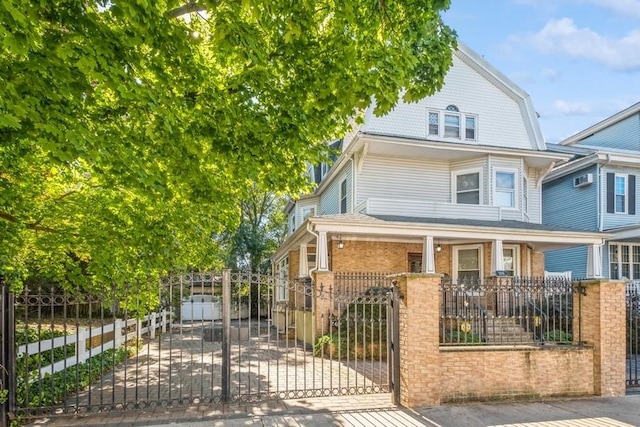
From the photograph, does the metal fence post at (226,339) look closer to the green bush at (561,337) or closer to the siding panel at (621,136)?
the green bush at (561,337)

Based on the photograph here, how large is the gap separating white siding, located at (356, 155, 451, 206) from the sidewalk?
943 cm

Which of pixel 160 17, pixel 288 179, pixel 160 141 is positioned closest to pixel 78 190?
pixel 160 141

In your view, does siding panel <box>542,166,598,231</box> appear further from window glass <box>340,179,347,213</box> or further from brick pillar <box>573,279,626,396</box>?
brick pillar <box>573,279,626,396</box>

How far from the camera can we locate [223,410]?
632cm

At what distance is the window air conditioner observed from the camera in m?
17.7

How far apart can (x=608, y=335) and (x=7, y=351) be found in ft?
31.4

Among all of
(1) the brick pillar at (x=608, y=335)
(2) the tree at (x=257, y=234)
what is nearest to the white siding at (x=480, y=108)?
(1) the brick pillar at (x=608, y=335)

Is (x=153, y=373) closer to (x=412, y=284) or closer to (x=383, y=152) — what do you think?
(x=412, y=284)

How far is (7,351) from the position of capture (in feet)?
18.8

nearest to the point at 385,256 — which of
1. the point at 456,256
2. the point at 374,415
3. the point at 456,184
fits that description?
the point at 456,256

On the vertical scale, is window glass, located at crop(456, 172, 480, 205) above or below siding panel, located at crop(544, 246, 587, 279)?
above

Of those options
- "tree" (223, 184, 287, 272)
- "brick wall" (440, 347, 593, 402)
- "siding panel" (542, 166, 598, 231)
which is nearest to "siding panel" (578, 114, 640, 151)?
"siding panel" (542, 166, 598, 231)

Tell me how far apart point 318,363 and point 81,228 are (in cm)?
614

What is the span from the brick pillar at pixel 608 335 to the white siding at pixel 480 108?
9.64 metres
